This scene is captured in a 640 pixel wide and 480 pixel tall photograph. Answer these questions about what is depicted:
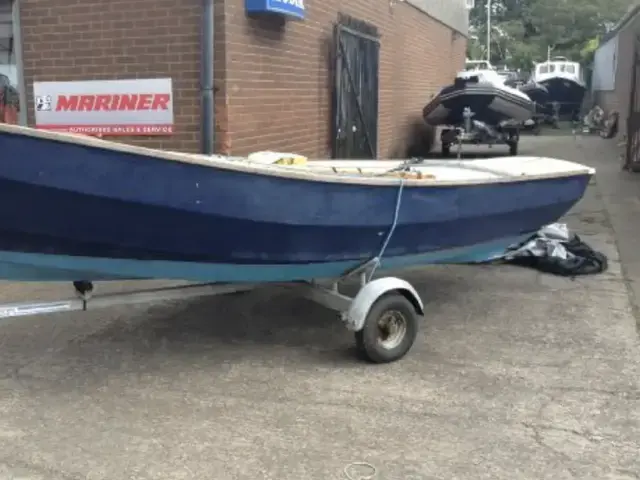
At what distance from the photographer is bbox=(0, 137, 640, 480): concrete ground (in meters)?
3.69

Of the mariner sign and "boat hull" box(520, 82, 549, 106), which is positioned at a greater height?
the mariner sign

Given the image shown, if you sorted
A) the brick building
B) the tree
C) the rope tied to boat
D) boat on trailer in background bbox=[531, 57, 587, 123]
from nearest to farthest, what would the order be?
the rope tied to boat, the brick building, boat on trailer in background bbox=[531, 57, 587, 123], the tree

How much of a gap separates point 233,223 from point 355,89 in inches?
252

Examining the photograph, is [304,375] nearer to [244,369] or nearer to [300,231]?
[244,369]

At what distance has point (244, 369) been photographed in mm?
4832

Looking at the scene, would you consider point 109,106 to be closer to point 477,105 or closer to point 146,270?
point 146,270

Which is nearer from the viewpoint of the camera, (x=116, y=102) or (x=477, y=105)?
(x=116, y=102)

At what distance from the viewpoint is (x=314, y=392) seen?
448cm

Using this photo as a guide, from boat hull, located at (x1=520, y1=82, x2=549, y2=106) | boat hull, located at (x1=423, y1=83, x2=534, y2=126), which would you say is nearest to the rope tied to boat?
boat hull, located at (x1=423, y1=83, x2=534, y2=126)

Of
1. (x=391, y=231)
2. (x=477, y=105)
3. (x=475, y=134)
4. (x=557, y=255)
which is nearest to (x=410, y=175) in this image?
(x=391, y=231)

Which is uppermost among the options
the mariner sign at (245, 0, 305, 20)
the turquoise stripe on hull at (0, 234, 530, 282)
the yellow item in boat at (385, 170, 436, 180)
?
the mariner sign at (245, 0, 305, 20)

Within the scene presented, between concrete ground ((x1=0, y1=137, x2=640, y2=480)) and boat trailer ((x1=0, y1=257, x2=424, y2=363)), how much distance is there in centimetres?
14

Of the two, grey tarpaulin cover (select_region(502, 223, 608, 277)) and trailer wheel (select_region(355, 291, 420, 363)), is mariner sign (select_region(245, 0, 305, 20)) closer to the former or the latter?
grey tarpaulin cover (select_region(502, 223, 608, 277))

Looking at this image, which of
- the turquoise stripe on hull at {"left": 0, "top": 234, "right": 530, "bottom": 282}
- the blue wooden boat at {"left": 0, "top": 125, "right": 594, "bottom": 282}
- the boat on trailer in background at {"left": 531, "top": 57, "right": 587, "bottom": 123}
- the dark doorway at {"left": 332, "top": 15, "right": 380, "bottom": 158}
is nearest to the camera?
the blue wooden boat at {"left": 0, "top": 125, "right": 594, "bottom": 282}
